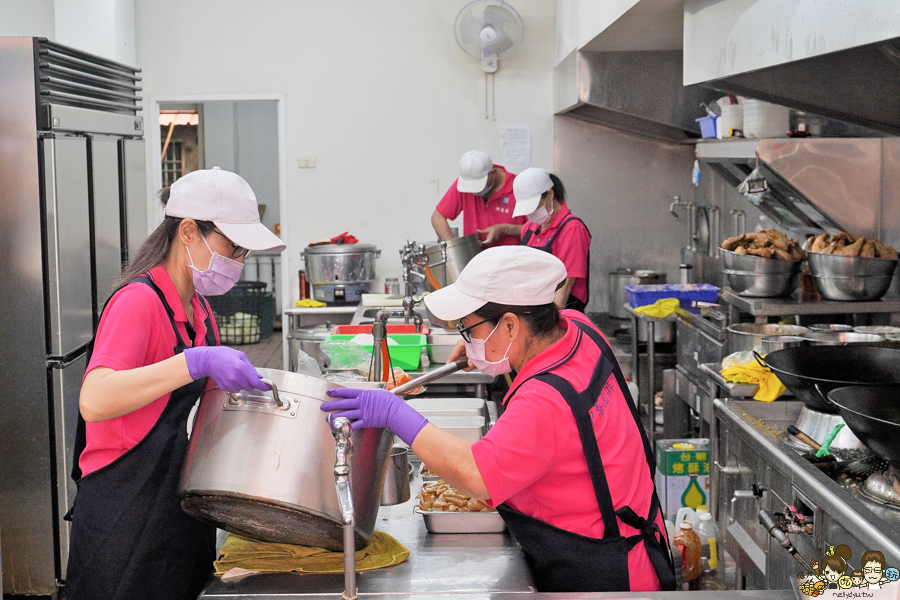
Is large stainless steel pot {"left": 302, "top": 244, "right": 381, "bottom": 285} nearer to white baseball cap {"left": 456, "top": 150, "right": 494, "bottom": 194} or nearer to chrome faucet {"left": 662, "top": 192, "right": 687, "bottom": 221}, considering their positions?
white baseball cap {"left": 456, "top": 150, "right": 494, "bottom": 194}

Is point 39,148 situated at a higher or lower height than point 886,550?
higher

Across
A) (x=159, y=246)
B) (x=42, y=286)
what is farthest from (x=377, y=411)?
(x=42, y=286)

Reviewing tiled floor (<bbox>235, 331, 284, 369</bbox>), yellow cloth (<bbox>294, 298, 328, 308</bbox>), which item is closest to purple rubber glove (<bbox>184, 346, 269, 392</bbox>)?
yellow cloth (<bbox>294, 298, 328, 308</bbox>)

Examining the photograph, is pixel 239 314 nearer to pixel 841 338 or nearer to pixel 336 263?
pixel 336 263

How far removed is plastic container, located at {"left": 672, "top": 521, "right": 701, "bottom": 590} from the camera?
3.15 m

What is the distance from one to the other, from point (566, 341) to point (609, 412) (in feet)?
0.55

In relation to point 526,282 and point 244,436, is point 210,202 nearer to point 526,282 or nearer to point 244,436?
point 244,436

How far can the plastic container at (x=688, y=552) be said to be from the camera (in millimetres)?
3148

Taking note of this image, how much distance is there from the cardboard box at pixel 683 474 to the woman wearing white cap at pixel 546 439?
2.12 metres

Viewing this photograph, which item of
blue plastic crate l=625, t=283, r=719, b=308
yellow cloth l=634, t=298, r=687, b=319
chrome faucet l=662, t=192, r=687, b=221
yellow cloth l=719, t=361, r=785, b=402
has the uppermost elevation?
chrome faucet l=662, t=192, r=687, b=221

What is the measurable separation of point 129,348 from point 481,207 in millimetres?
4412

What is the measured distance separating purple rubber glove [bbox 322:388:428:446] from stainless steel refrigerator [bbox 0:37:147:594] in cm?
215

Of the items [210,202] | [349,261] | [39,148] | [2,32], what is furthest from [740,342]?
[2,32]

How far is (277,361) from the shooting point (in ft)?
27.2
